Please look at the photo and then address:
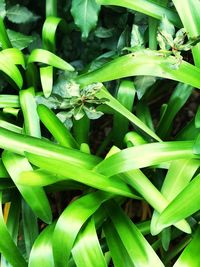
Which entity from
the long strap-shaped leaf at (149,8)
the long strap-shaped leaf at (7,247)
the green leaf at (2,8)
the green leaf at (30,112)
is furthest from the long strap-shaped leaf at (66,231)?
the green leaf at (2,8)

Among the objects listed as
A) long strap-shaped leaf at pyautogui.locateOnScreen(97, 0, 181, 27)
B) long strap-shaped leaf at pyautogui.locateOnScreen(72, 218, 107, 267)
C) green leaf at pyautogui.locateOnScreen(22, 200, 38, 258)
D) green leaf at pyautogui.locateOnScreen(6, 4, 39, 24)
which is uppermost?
long strap-shaped leaf at pyautogui.locateOnScreen(97, 0, 181, 27)

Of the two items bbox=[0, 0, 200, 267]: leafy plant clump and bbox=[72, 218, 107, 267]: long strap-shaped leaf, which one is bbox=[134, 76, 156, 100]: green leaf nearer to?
bbox=[0, 0, 200, 267]: leafy plant clump

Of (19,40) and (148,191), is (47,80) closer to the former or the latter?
(19,40)

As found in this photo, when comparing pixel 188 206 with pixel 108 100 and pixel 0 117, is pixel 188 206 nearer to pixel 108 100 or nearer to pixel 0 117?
pixel 108 100

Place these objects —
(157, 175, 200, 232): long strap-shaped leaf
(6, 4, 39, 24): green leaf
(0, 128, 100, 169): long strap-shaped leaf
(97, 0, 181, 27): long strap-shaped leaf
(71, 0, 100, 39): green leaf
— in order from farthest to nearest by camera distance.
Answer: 1. (6, 4, 39, 24): green leaf
2. (71, 0, 100, 39): green leaf
3. (97, 0, 181, 27): long strap-shaped leaf
4. (0, 128, 100, 169): long strap-shaped leaf
5. (157, 175, 200, 232): long strap-shaped leaf

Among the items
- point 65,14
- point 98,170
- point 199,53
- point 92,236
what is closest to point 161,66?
point 199,53

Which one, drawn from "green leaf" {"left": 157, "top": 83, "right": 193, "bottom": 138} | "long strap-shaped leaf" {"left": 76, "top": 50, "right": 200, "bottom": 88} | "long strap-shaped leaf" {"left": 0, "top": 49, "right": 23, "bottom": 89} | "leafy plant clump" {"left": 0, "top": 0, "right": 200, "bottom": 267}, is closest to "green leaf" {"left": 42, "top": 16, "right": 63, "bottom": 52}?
"leafy plant clump" {"left": 0, "top": 0, "right": 200, "bottom": 267}

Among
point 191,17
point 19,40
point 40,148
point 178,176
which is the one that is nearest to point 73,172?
point 40,148
